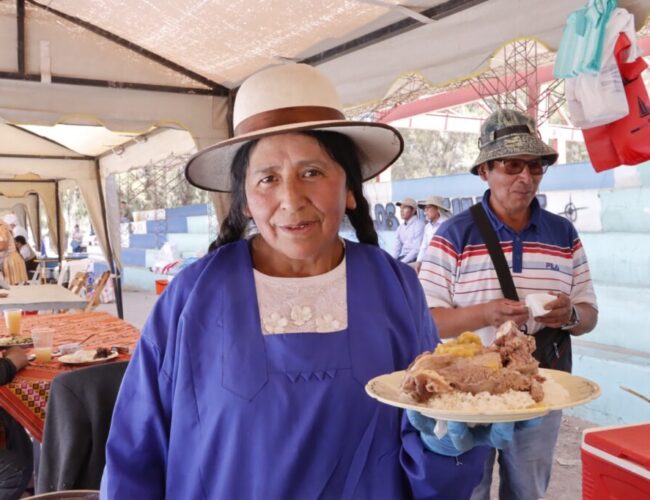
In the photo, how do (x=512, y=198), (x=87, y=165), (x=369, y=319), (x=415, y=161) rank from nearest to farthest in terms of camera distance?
1. (x=369, y=319)
2. (x=512, y=198)
3. (x=87, y=165)
4. (x=415, y=161)

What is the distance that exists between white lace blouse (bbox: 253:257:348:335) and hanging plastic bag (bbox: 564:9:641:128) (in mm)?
2022

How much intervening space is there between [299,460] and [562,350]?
64.2 inches

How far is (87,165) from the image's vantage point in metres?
10.5

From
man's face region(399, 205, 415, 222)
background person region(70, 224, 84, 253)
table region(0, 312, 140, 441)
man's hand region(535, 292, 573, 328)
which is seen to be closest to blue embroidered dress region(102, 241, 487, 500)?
man's hand region(535, 292, 573, 328)

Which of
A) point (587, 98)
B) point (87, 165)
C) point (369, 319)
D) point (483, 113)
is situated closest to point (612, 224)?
point (587, 98)

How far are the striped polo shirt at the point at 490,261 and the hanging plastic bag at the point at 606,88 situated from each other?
28.6 inches

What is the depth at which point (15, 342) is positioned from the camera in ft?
13.7

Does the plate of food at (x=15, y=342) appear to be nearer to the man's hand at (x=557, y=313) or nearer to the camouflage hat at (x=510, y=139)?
the camouflage hat at (x=510, y=139)

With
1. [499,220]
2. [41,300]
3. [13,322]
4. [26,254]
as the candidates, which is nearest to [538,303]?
[499,220]

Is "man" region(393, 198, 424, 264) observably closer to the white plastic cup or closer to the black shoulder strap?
the white plastic cup

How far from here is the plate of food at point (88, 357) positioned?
3574 millimetres

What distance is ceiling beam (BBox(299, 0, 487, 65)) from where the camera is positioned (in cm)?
365

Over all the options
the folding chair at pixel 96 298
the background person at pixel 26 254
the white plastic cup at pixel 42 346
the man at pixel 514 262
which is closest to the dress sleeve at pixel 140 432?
the man at pixel 514 262

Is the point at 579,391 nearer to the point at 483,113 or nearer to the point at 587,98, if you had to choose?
the point at 587,98
